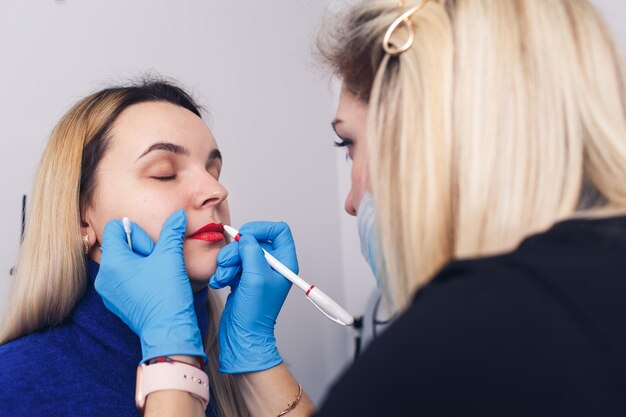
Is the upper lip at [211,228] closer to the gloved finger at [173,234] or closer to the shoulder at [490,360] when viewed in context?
the gloved finger at [173,234]

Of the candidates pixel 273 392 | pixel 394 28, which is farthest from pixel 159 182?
pixel 394 28

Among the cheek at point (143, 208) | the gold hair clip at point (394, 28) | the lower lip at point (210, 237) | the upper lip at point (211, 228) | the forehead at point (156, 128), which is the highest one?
the gold hair clip at point (394, 28)

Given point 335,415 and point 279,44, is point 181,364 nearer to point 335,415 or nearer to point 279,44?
point 335,415

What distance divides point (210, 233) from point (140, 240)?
0.15 meters

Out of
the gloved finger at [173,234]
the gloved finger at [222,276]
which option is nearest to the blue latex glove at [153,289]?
the gloved finger at [173,234]

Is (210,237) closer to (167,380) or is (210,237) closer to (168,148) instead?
(168,148)

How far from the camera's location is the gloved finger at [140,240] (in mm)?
1019

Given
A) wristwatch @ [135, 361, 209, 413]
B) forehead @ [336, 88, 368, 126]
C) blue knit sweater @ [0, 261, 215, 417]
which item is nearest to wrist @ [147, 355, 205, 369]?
wristwatch @ [135, 361, 209, 413]

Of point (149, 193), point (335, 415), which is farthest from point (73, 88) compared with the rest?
point (335, 415)

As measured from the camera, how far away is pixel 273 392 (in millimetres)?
1089

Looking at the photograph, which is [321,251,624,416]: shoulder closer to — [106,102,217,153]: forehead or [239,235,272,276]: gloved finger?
[239,235,272,276]: gloved finger

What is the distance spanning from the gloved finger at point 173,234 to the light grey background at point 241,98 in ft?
1.27

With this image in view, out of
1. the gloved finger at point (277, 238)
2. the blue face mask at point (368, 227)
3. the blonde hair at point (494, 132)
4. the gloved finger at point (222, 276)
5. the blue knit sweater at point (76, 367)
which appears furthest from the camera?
the gloved finger at point (277, 238)

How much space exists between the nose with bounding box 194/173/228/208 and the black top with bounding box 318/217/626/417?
704mm
